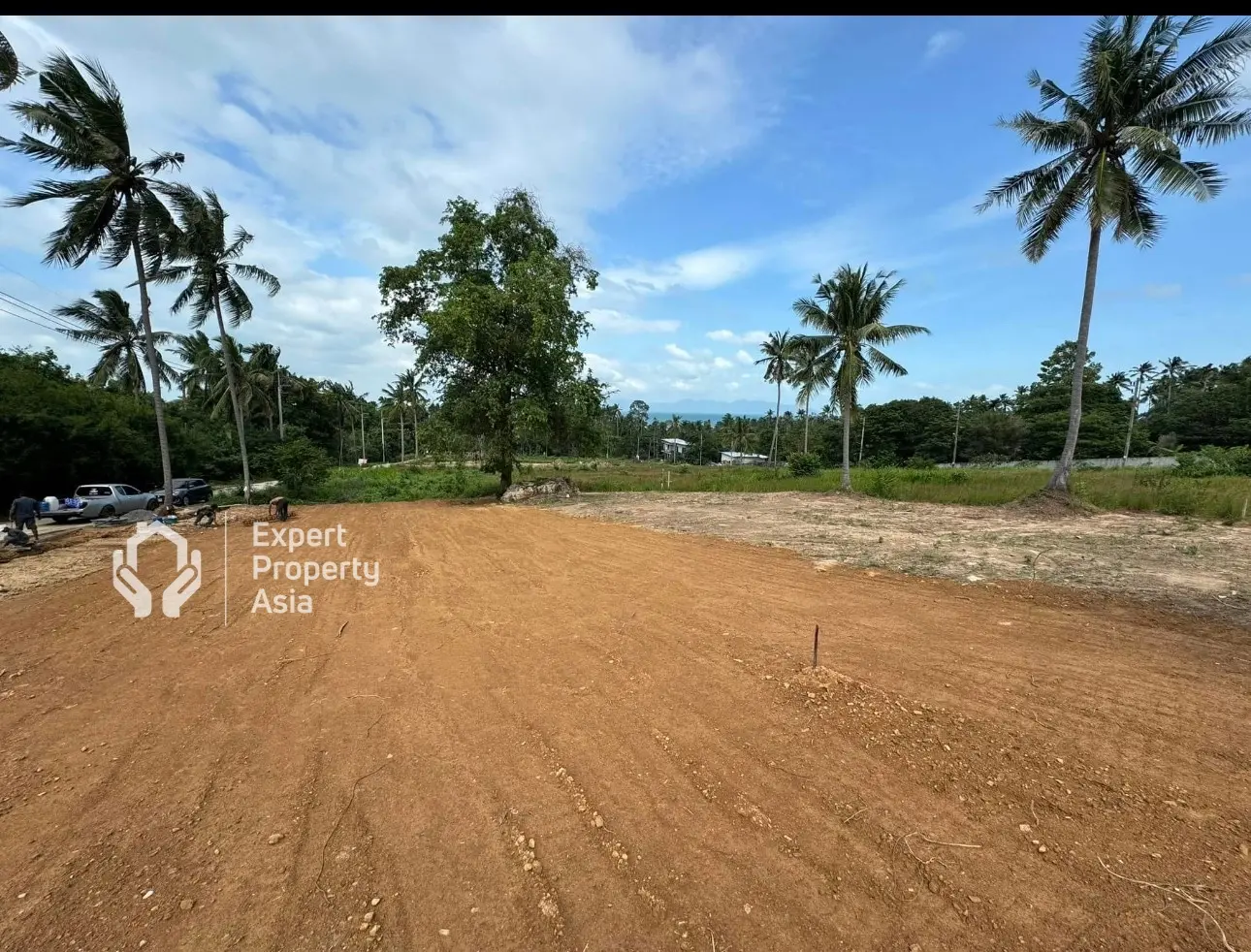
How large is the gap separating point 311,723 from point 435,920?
2194 mm

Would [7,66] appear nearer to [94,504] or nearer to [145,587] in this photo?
[145,587]

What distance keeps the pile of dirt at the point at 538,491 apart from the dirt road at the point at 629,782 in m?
14.2

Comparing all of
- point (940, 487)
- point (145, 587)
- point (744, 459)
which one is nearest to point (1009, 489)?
point (940, 487)

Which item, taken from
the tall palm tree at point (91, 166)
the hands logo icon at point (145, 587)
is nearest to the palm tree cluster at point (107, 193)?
the tall palm tree at point (91, 166)

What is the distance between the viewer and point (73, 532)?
1411 cm

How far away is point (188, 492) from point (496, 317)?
14443 mm

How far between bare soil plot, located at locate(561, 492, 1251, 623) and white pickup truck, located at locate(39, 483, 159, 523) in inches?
614

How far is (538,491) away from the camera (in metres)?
20.7

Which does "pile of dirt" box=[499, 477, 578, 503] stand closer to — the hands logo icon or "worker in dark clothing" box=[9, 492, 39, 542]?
the hands logo icon

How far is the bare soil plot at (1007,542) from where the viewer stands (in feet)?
23.9

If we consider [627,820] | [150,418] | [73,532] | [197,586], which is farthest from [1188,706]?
[150,418]

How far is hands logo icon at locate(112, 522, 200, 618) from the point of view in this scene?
22.1 feet

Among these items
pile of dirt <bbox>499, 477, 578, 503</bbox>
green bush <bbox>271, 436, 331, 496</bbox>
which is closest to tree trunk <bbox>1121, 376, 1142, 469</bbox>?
pile of dirt <bbox>499, 477, 578, 503</bbox>

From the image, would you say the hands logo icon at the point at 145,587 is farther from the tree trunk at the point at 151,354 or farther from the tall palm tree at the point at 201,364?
the tall palm tree at the point at 201,364
